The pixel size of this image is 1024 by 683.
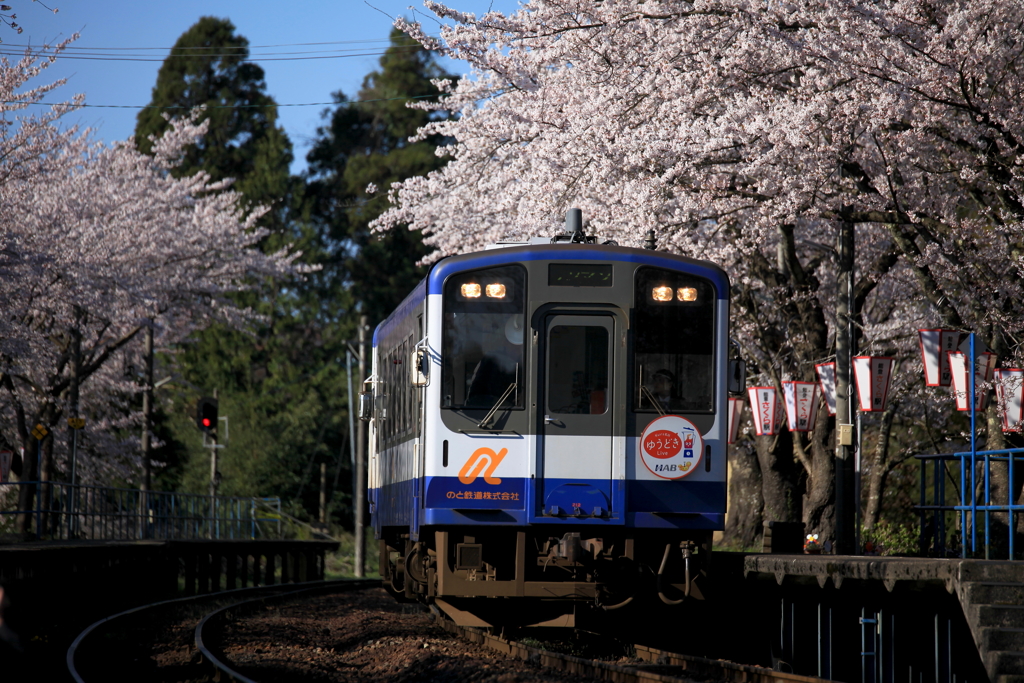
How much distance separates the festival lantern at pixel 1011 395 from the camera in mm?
11648

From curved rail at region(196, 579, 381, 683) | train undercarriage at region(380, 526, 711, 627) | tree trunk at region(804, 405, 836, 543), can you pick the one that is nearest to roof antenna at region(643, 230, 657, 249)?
tree trunk at region(804, 405, 836, 543)

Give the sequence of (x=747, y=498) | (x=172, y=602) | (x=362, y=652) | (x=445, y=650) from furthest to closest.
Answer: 1. (x=747, y=498)
2. (x=172, y=602)
3. (x=362, y=652)
4. (x=445, y=650)

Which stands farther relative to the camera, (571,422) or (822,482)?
(822,482)

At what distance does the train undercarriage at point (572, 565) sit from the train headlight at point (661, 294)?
5.75 feet

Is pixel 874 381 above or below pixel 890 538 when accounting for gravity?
above

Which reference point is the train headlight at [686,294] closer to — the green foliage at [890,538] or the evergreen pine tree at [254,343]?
the green foliage at [890,538]

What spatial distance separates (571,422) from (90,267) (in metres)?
16.3

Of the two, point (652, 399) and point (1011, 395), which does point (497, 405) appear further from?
point (1011, 395)

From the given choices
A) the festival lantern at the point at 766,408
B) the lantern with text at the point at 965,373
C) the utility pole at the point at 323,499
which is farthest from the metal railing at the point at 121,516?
the lantern with text at the point at 965,373

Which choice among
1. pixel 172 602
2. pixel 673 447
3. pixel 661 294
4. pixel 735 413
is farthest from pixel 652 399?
pixel 735 413

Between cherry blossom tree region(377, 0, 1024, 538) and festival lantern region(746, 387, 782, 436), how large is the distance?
333mm

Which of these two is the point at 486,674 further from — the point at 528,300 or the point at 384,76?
the point at 384,76

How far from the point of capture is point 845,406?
45.5 ft

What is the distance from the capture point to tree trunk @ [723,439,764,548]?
22.8m
